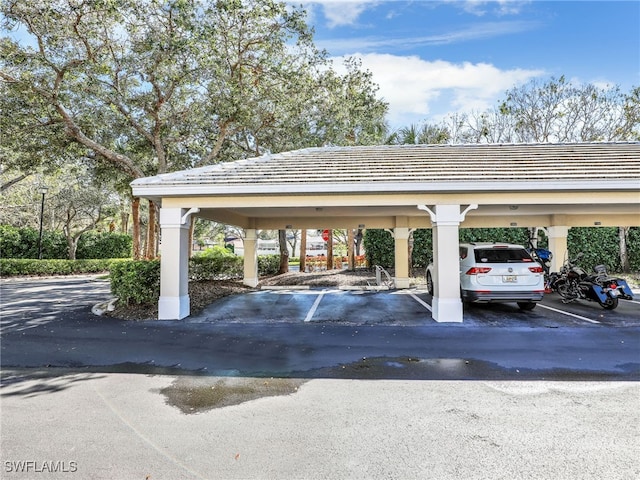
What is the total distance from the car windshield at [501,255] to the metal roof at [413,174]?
1624mm

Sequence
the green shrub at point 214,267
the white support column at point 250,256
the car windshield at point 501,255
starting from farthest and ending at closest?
the green shrub at point 214,267 < the white support column at point 250,256 < the car windshield at point 501,255

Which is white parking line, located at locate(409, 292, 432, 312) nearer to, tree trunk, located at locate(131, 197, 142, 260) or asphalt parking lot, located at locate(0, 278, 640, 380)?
asphalt parking lot, located at locate(0, 278, 640, 380)

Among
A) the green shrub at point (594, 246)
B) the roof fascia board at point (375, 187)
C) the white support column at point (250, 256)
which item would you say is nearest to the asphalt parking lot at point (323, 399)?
the roof fascia board at point (375, 187)

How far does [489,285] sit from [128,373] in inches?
284

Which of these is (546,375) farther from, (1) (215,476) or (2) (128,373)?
(2) (128,373)

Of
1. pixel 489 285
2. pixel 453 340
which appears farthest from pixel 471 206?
pixel 453 340

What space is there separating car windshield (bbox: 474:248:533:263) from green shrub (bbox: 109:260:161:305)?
25.5 ft

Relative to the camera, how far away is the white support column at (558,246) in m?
12.3

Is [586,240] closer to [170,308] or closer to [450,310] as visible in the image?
[450,310]

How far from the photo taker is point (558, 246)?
12.4 meters

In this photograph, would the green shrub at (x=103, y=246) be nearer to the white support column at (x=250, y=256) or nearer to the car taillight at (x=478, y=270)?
the white support column at (x=250, y=256)

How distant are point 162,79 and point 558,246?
1493 cm

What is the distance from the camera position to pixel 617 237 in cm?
1741

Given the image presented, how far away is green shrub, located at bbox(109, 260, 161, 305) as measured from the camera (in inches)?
348
